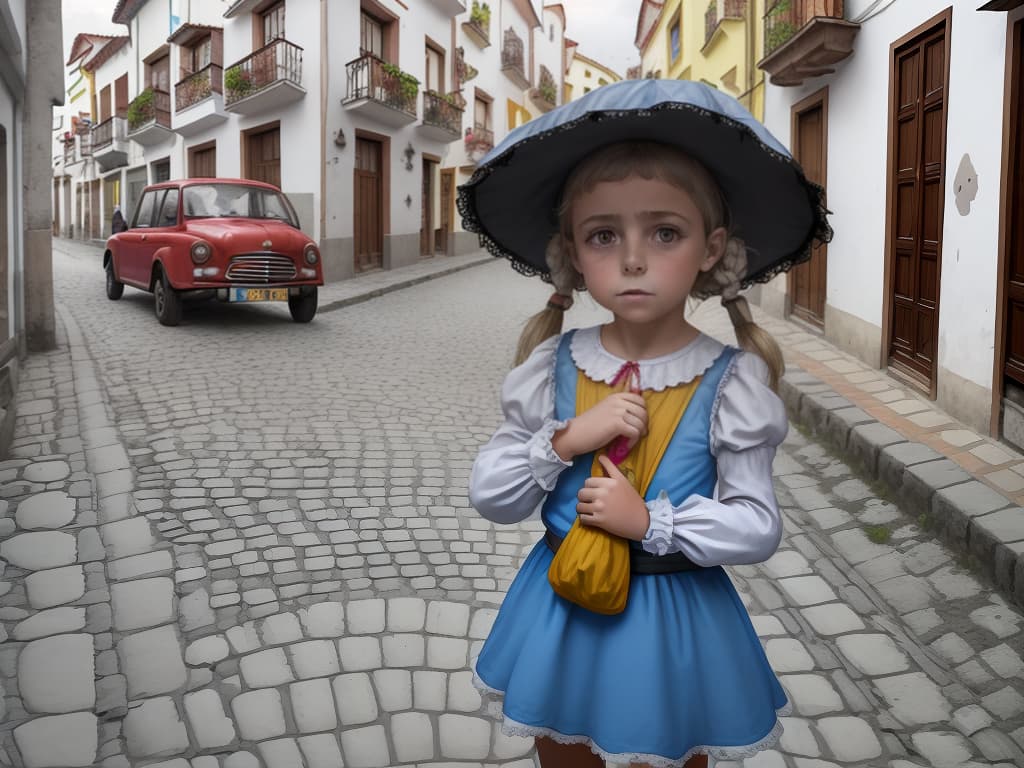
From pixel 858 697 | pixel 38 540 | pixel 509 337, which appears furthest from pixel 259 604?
pixel 509 337

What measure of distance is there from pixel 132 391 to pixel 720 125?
252 inches

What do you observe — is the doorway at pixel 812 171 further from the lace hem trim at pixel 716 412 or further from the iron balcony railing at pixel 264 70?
the iron balcony railing at pixel 264 70

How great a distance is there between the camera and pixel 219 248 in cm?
1021

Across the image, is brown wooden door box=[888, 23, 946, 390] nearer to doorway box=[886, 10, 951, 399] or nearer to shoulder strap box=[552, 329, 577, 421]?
doorway box=[886, 10, 951, 399]

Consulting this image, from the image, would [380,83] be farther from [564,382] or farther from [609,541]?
[609,541]

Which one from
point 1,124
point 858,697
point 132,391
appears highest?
point 1,124

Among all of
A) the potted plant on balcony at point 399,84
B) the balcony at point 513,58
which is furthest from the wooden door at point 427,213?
the balcony at point 513,58

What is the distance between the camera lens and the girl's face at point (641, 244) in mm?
1715

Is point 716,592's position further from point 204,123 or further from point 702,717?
point 204,123

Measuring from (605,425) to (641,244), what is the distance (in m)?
0.33

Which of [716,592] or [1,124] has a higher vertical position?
[1,124]

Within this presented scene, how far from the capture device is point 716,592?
1793 millimetres

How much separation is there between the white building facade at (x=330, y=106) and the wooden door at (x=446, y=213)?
54 mm

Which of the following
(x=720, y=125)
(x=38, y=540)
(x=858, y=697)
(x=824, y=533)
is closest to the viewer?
(x=720, y=125)
